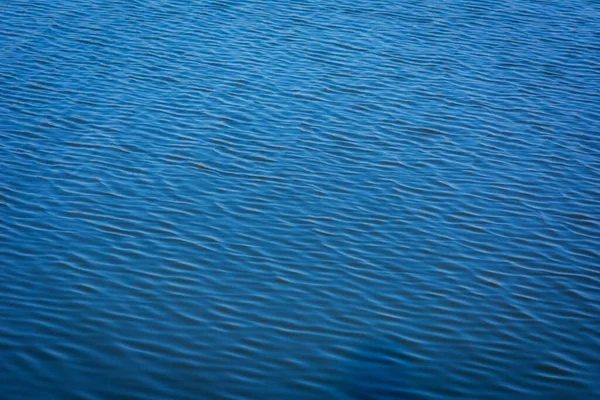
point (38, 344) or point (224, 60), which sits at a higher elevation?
point (224, 60)

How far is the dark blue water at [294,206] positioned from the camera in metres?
8.30

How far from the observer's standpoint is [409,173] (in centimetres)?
1246

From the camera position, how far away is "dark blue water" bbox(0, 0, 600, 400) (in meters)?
8.30

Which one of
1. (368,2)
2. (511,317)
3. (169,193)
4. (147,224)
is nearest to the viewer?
(511,317)

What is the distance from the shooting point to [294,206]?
444 inches

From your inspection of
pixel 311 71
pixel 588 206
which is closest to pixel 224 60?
pixel 311 71

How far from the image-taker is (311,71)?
15.9 metres

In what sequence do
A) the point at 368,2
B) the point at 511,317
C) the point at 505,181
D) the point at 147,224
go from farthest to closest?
the point at 368,2 → the point at 505,181 → the point at 147,224 → the point at 511,317

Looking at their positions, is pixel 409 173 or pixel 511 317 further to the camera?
pixel 409 173

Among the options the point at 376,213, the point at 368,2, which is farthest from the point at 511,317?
the point at 368,2

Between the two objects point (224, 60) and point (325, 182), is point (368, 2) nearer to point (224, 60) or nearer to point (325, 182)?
point (224, 60)

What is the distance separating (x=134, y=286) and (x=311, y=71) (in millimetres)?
7660

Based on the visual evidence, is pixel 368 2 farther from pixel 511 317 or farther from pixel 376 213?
pixel 511 317

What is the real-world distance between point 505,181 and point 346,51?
18.4ft
